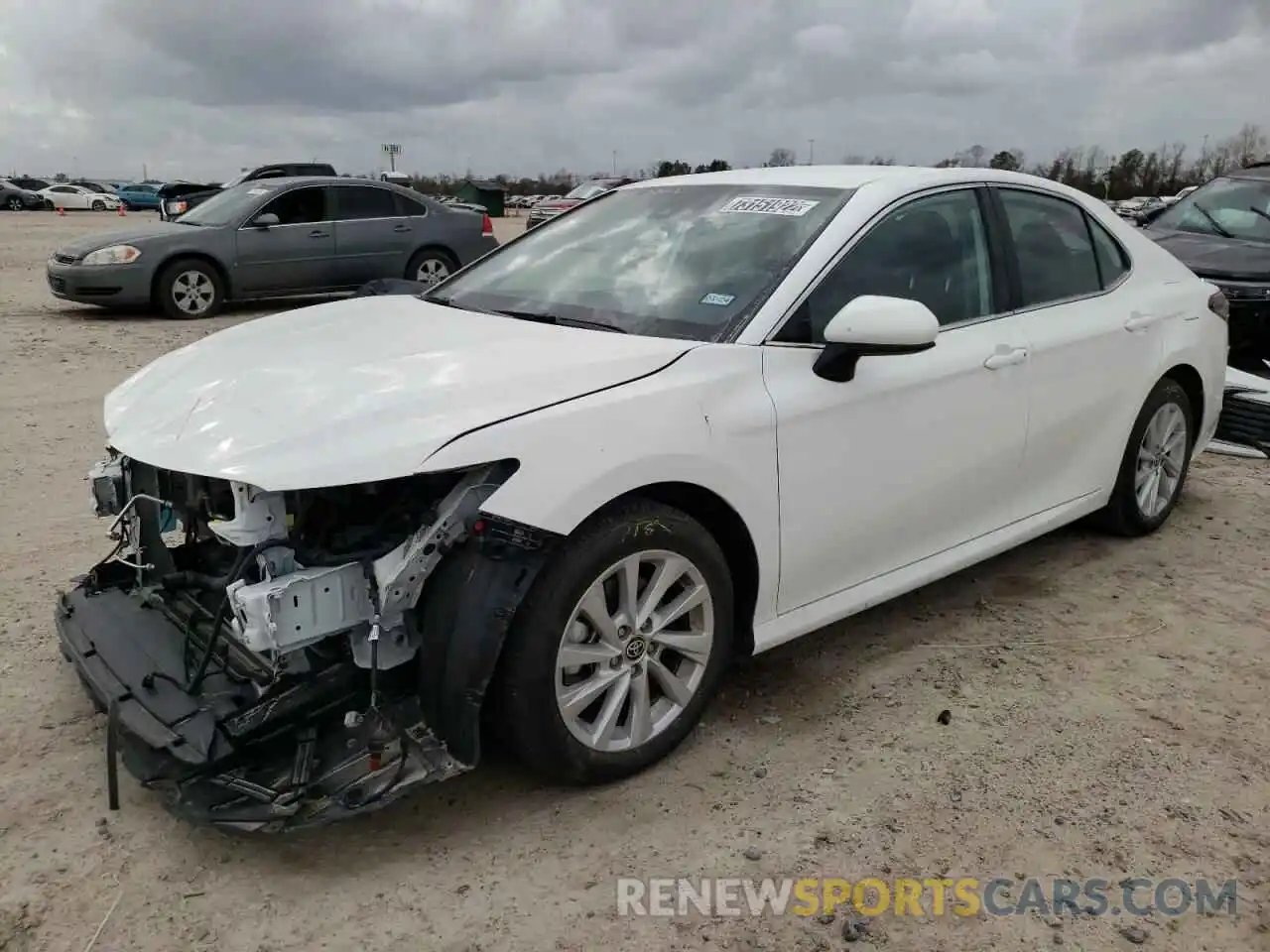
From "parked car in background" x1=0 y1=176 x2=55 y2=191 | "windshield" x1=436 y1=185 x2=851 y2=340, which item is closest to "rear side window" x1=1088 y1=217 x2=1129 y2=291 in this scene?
"windshield" x1=436 y1=185 x2=851 y2=340

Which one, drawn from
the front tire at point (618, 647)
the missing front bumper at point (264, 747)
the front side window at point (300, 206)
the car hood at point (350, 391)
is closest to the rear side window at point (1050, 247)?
the car hood at point (350, 391)

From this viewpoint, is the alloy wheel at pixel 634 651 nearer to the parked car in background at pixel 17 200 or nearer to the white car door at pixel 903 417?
the white car door at pixel 903 417

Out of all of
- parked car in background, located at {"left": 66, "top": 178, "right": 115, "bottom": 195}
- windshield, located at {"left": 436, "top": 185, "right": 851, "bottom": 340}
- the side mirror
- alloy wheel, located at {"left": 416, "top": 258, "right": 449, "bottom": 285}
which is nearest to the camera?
the side mirror

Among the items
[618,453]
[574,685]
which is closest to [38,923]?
[574,685]

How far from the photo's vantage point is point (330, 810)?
7.91 ft

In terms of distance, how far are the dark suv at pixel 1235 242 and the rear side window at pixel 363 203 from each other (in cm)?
777

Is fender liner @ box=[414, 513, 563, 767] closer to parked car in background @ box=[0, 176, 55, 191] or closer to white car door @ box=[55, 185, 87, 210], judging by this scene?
white car door @ box=[55, 185, 87, 210]

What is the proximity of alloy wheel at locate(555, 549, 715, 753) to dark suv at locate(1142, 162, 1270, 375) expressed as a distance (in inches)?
225

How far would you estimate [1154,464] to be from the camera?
473cm

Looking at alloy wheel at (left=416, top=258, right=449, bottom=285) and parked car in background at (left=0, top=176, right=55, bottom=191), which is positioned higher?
parked car in background at (left=0, top=176, right=55, bottom=191)

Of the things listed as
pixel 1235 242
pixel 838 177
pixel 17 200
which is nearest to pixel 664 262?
pixel 838 177

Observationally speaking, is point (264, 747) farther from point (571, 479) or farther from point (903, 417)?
point (903, 417)

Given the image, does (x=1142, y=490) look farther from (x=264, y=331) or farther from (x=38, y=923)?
(x=38, y=923)

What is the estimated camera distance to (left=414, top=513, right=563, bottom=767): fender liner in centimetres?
249
